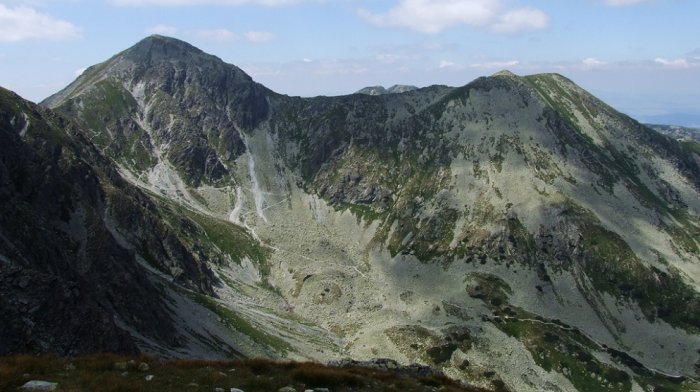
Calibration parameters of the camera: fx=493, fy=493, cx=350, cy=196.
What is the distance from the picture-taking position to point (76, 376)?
2075 cm

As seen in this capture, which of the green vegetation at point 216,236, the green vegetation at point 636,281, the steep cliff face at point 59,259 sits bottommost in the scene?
the green vegetation at point 636,281

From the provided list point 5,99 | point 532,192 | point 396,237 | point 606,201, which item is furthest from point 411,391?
point 606,201

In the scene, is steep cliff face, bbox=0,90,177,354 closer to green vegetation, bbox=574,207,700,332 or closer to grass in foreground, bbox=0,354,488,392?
grass in foreground, bbox=0,354,488,392

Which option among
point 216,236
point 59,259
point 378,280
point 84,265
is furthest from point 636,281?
point 59,259

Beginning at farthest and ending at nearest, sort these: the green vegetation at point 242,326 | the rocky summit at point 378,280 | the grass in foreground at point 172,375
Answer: the green vegetation at point 242,326, the rocky summit at point 378,280, the grass in foreground at point 172,375

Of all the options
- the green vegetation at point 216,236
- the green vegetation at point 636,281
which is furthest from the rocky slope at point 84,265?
the green vegetation at point 636,281

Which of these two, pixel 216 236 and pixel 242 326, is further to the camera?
pixel 216 236

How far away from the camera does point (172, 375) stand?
882 inches

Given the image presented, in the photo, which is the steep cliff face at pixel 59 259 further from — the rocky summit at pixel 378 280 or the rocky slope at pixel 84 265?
the rocky summit at pixel 378 280

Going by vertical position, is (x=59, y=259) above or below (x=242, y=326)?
above

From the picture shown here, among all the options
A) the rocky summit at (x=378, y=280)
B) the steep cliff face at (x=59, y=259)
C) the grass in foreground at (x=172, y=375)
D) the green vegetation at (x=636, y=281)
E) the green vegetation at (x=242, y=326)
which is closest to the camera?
the grass in foreground at (x=172, y=375)

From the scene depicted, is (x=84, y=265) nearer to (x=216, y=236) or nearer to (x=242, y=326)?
(x=242, y=326)

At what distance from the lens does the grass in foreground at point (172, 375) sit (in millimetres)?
19766

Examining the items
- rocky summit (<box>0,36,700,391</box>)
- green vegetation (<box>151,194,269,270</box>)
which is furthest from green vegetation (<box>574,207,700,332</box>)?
green vegetation (<box>151,194,269,270</box>)
